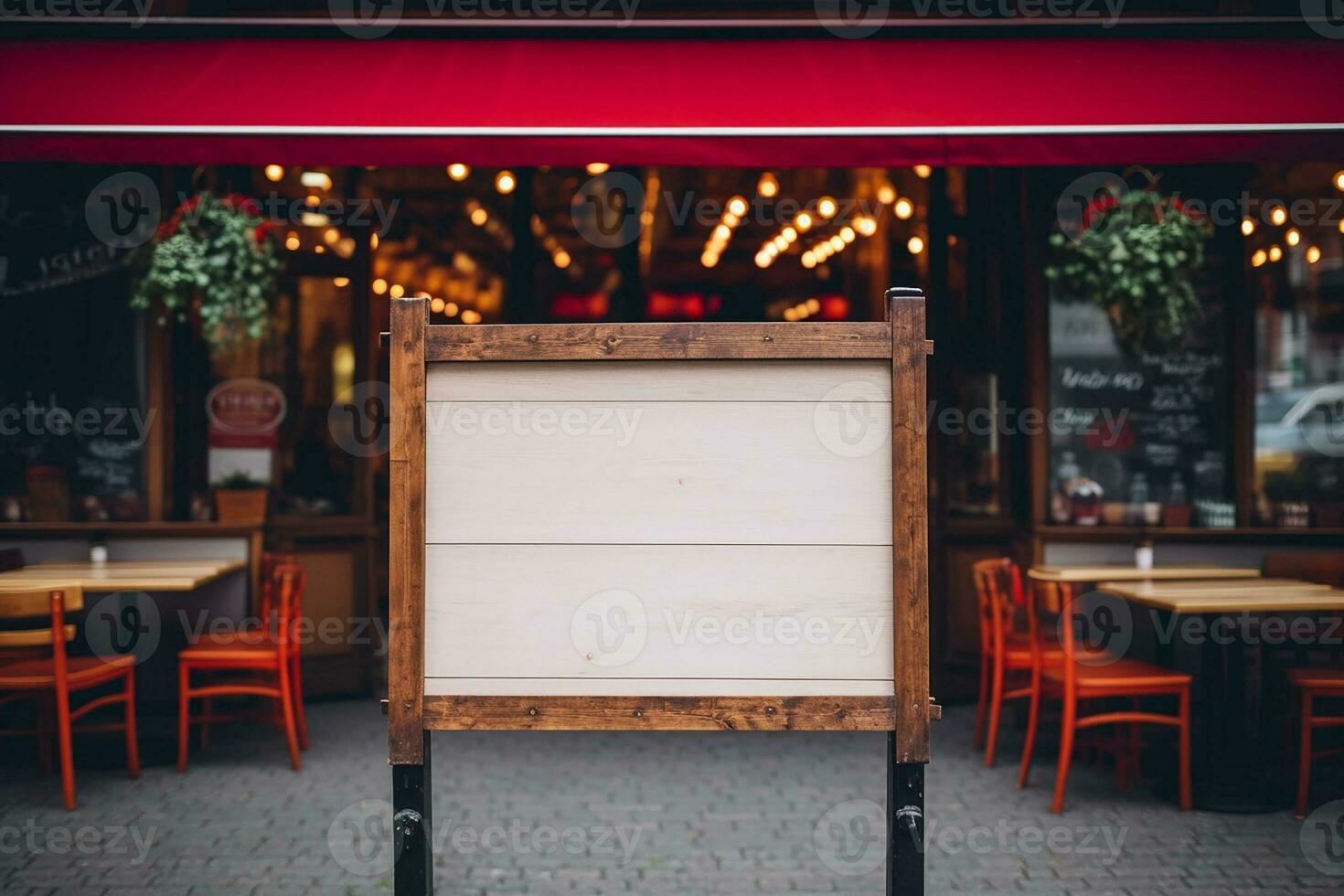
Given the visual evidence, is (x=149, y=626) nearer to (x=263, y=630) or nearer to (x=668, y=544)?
(x=263, y=630)

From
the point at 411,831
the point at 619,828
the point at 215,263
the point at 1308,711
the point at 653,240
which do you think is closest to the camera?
the point at 411,831

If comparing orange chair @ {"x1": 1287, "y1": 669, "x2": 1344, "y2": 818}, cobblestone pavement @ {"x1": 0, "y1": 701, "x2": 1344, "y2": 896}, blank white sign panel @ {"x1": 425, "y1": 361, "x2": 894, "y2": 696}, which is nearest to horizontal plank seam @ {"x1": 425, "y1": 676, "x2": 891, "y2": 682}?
blank white sign panel @ {"x1": 425, "y1": 361, "x2": 894, "y2": 696}

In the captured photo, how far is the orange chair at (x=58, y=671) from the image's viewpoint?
4641 millimetres

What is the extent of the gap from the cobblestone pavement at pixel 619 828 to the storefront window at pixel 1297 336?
2339mm

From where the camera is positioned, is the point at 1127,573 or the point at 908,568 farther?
the point at 1127,573

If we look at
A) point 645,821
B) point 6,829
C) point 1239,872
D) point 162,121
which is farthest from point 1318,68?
point 6,829

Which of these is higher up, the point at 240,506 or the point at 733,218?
the point at 733,218

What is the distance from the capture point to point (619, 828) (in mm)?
4500

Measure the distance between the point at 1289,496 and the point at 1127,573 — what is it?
172 centimetres

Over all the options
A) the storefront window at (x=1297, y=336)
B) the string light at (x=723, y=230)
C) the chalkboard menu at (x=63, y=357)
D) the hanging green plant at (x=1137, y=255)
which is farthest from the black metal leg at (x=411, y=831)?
the storefront window at (x=1297, y=336)

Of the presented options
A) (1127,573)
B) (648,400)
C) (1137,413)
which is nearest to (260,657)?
(648,400)

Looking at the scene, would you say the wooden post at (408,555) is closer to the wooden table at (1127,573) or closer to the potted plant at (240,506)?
the wooden table at (1127,573)

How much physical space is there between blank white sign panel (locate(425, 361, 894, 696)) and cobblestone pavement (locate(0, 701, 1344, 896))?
1820mm

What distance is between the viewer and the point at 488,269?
11.4m
